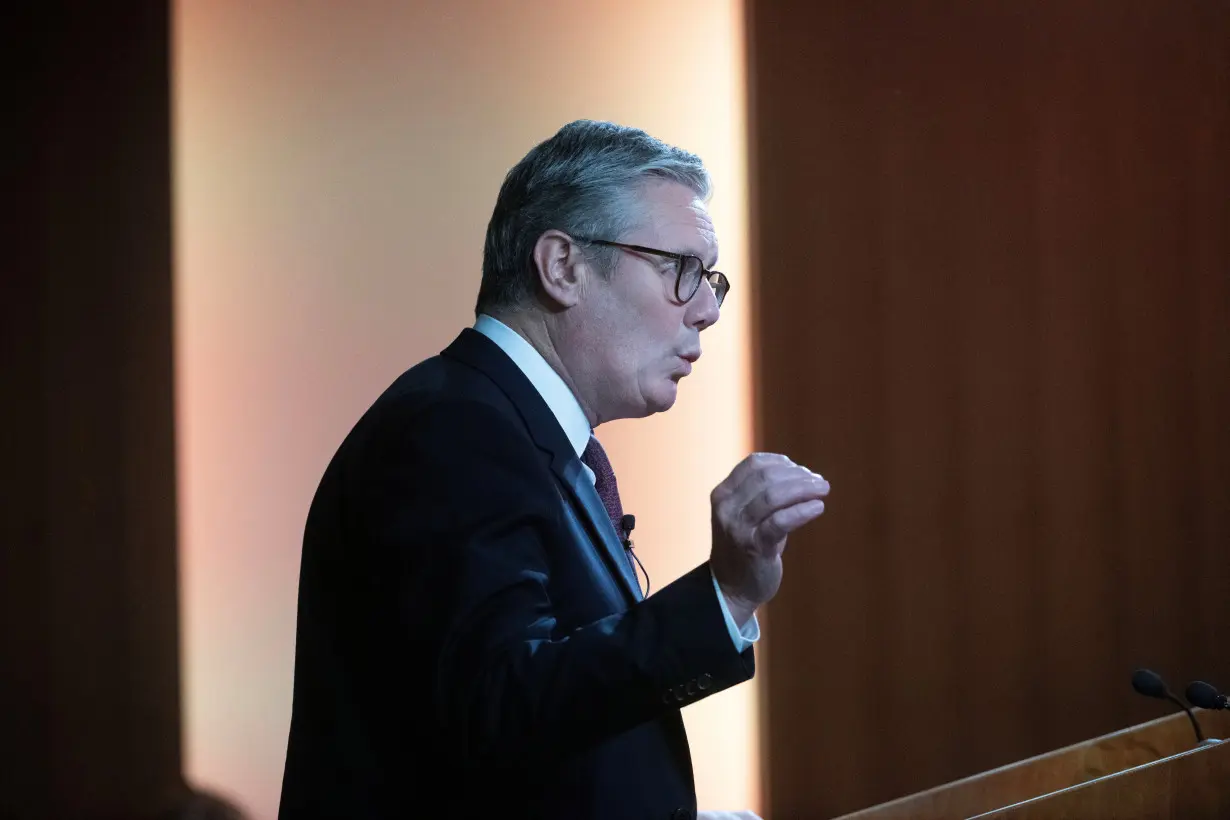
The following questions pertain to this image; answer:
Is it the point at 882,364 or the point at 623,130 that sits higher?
the point at 623,130

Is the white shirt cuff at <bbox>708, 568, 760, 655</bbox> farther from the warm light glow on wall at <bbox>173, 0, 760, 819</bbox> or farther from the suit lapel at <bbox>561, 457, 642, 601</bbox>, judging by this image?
the warm light glow on wall at <bbox>173, 0, 760, 819</bbox>

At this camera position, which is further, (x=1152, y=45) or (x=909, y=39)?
(x=1152, y=45)

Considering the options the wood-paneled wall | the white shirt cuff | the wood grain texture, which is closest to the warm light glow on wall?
the wood-paneled wall

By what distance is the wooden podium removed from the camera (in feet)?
4.58

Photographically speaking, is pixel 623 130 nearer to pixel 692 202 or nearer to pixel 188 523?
pixel 692 202

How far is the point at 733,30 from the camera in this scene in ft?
10.3

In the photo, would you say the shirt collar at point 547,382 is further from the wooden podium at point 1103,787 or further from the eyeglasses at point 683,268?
the wooden podium at point 1103,787

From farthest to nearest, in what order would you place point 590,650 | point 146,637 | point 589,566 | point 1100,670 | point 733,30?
point 1100,670 < point 733,30 < point 146,637 < point 589,566 < point 590,650

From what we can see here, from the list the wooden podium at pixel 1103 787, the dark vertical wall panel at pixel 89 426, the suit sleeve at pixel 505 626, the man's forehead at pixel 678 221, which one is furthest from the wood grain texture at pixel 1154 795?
the dark vertical wall panel at pixel 89 426

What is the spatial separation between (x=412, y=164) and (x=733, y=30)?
101 cm

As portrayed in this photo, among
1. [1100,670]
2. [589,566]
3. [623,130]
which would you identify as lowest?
[1100,670]

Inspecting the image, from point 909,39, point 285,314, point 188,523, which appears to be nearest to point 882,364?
point 909,39

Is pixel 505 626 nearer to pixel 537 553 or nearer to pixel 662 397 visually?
pixel 537 553

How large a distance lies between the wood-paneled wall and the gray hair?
1900 mm
